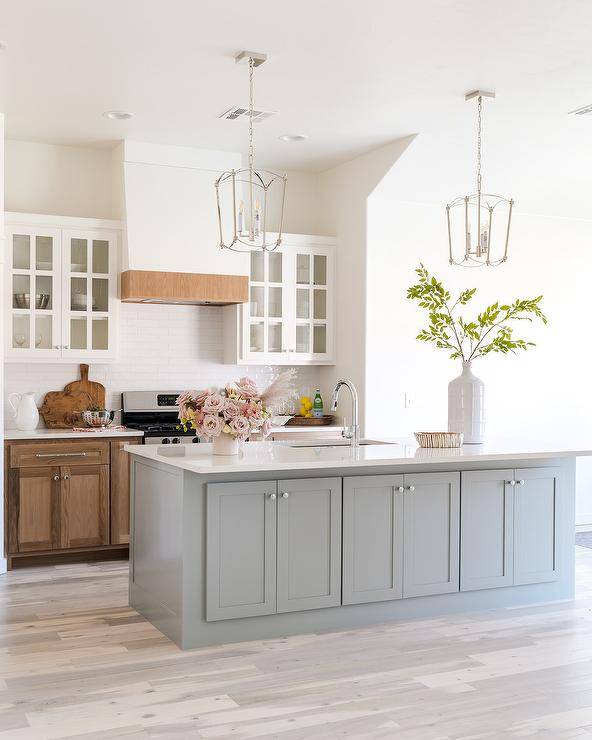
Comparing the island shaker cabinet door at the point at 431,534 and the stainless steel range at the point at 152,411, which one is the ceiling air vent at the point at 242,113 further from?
the island shaker cabinet door at the point at 431,534

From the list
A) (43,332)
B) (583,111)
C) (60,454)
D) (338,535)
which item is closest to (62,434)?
(60,454)

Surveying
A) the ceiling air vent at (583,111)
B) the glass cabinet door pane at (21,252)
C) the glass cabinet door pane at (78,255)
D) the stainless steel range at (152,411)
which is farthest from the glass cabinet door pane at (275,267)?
the ceiling air vent at (583,111)

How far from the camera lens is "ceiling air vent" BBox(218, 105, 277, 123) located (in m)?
5.56

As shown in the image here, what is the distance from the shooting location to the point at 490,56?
457cm

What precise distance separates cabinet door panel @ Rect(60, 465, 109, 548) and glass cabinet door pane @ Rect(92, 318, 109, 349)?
910mm

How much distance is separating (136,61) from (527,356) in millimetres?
4284

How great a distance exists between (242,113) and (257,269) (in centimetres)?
152

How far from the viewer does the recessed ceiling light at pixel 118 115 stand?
18.6 ft

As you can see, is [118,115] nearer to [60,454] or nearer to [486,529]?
[60,454]

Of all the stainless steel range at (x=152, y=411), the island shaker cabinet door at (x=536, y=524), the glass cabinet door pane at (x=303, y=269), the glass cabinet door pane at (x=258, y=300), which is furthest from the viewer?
the glass cabinet door pane at (x=303, y=269)

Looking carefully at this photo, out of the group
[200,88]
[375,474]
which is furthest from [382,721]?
[200,88]

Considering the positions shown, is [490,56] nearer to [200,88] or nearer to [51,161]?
[200,88]

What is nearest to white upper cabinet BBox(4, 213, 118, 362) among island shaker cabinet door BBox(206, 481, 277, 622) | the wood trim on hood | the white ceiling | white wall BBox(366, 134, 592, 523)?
the wood trim on hood

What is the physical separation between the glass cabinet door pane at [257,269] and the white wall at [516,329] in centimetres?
86
